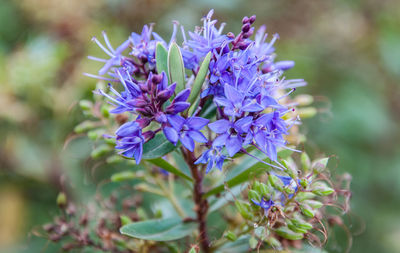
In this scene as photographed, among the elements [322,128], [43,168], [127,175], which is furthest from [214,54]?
[322,128]

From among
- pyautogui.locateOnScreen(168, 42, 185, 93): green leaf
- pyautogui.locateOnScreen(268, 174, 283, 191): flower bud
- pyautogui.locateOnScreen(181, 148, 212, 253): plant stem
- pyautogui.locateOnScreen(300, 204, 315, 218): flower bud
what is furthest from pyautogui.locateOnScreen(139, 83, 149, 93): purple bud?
pyautogui.locateOnScreen(300, 204, 315, 218): flower bud

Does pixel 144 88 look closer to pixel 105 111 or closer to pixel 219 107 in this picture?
pixel 219 107

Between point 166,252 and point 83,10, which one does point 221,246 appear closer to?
point 166,252

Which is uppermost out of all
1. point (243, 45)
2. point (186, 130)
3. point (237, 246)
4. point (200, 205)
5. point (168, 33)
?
point (168, 33)

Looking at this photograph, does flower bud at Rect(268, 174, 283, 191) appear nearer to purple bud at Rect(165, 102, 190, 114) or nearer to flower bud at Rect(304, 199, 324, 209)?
flower bud at Rect(304, 199, 324, 209)

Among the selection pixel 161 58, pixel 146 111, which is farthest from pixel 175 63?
pixel 146 111

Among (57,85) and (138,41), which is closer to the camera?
(138,41)
